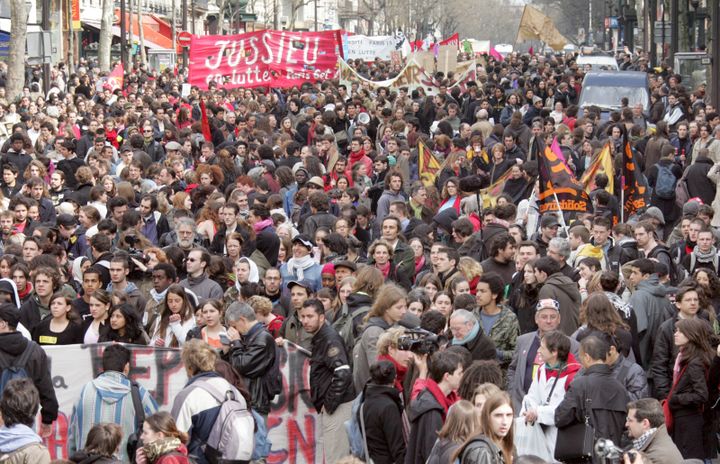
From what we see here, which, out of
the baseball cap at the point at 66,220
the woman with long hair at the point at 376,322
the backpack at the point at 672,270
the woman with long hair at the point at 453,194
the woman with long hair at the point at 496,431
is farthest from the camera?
the woman with long hair at the point at 453,194

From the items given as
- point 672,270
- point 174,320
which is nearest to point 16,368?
point 174,320

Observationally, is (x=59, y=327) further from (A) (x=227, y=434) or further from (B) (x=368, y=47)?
(B) (x=368, y=47)

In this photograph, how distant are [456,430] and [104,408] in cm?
242

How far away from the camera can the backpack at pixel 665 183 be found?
1672 centimetres

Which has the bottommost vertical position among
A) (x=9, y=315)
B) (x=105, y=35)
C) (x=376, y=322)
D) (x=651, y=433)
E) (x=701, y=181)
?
(x=651, y=433)

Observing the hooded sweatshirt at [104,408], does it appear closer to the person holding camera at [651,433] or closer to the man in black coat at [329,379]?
the man in black coat at [329,379]

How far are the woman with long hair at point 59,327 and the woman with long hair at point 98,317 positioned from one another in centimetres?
9

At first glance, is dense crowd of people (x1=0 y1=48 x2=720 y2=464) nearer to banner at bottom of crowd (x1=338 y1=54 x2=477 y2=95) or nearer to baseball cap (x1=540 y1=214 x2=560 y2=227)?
baseball cap (x1=540 y1=214 x2=560 y2=227)

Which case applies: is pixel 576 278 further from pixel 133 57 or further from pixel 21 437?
pixel 133 57

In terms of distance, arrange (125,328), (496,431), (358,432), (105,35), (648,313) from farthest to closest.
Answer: (105,35)
(648,313)
(125,328)
(358,432)
(496,431)

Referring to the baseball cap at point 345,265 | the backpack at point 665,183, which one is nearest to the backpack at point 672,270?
the baseball cap at point 345,265

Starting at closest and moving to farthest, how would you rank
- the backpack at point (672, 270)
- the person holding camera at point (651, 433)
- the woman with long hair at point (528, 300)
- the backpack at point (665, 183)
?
1. the person holding camera at point (651, 433)
2. the woman with long hair at point (528, 300)
3. the backpack at point (672, 270)
4. the backpack at point (665, 183)

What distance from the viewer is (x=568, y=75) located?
34156 millimetres

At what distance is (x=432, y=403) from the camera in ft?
24.9
